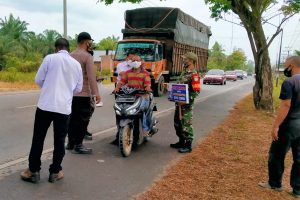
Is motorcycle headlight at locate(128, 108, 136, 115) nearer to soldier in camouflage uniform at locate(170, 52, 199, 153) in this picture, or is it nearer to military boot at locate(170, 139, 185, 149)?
soldier in camouflage uniform at locate(170, 52, 199, 153)

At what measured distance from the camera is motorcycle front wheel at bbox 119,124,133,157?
6406 millimetres

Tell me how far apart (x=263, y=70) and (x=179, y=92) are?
790 centimetres

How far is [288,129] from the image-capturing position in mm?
5094

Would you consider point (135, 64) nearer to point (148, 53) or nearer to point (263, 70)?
point (263, 70)

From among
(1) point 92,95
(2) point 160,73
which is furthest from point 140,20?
(1) point 92,95

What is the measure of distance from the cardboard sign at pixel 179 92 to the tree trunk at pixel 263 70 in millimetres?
7708

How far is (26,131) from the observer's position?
8.40 m

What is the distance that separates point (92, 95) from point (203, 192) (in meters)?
2.57

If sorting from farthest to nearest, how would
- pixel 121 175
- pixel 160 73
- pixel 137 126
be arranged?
1. pixel 160 73
2. pixel 137 126
3. pixel 121 175

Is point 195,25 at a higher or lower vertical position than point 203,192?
higher

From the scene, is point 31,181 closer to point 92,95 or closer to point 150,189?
point 150,189

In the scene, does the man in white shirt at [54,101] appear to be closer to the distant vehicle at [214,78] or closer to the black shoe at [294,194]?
the black shoe at [294,194]

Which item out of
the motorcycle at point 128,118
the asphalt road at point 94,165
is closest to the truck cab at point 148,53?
the asphalt road at point 94,165

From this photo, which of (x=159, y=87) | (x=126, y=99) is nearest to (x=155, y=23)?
(x=159, y=87)
